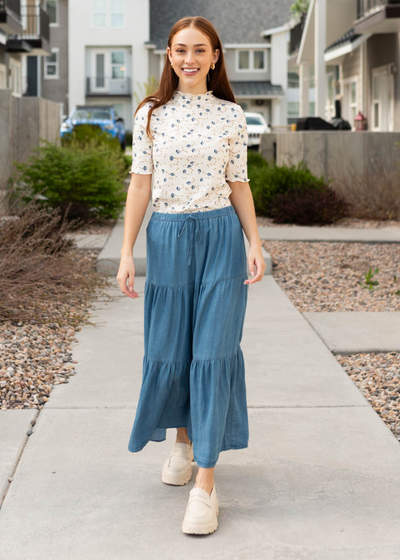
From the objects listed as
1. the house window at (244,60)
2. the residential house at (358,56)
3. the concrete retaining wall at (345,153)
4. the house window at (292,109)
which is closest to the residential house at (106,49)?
the house window at (244,60)

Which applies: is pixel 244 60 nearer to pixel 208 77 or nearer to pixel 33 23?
pixel 33 23

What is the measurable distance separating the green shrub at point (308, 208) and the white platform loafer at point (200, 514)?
863cm

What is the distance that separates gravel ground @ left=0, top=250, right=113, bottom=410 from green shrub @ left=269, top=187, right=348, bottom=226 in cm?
558

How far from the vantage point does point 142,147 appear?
10.2ft

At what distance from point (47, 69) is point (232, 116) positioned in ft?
139

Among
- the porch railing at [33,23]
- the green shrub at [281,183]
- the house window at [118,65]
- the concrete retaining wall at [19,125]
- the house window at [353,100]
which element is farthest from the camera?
the house window at [118,65]

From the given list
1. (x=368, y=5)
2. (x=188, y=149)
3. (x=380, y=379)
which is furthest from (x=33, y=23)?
(x=188, y=149)

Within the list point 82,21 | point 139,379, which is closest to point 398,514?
point 139,379

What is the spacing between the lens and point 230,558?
2732 mm

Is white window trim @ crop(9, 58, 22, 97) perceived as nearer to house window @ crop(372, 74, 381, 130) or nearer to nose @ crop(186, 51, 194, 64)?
house window @ crop(372, 74, 381, 130)

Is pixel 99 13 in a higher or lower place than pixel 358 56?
higher

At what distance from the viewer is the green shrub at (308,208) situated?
11.4 m

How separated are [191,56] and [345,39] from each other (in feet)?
64.9

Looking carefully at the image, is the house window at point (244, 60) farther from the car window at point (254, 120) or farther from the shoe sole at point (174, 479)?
the shoe sole at point (174, 479)
